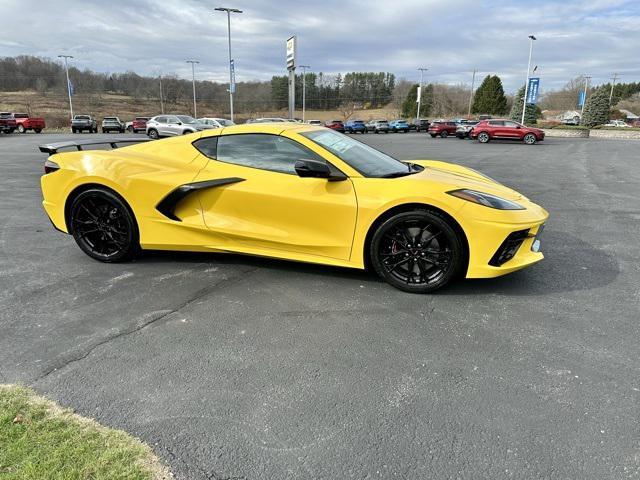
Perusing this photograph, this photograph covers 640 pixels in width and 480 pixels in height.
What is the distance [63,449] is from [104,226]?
116 inches

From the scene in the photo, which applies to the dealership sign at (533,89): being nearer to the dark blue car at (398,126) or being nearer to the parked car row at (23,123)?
the dark blue car at (398,126)

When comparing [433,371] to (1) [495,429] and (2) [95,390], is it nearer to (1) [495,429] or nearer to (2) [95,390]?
(1) [495,429]

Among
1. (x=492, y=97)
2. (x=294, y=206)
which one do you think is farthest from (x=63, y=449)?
(x=492, y=97)

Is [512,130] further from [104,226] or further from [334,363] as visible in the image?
[334,363]

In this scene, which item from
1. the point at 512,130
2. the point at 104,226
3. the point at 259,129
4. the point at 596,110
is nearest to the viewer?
the point at 259,129

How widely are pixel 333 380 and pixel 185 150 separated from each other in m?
2.81

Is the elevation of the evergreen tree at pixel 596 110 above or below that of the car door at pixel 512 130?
above

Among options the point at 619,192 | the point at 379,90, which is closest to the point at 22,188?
the point at 619,192

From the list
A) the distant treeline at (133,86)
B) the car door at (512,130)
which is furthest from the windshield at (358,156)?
the distant treeline at (133,86)

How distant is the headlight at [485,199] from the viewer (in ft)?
11.9

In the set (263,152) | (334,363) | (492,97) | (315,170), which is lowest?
(334,363)

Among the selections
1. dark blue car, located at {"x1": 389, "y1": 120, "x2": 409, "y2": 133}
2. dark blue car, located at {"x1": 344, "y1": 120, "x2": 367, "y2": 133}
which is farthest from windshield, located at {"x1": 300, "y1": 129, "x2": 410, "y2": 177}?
dark blue car, located at {"x1": 389, "y1": 120, "x2": 409, "y2": 133}

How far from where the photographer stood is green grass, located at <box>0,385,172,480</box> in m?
1.88

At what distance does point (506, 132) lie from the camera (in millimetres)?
29250
